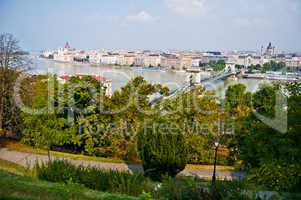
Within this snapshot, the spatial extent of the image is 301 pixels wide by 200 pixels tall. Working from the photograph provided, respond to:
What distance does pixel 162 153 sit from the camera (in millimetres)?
9109

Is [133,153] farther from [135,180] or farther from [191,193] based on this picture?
[191,193]

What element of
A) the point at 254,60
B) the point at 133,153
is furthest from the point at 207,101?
the point at 254,60

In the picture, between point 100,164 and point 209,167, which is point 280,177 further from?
point 100,164

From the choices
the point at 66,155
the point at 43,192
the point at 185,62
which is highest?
the point at 185,62

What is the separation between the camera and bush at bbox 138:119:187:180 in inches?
359

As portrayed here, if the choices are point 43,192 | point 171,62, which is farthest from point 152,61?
point 43,192

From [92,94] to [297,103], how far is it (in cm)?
777

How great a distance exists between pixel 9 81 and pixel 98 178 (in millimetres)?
9746

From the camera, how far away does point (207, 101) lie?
12.9 meters

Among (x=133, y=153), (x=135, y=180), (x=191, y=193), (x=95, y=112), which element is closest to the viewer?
(x=191, y=193)

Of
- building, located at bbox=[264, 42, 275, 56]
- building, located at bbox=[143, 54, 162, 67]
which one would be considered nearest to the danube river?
building, located at bbox=[143, 54, 162, 67]

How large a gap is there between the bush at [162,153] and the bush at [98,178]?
340cm

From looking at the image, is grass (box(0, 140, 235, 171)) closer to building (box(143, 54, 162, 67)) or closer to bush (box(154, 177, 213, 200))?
bush (box(154, 177, 213, 200))

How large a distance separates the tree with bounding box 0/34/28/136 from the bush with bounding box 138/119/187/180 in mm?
6876
